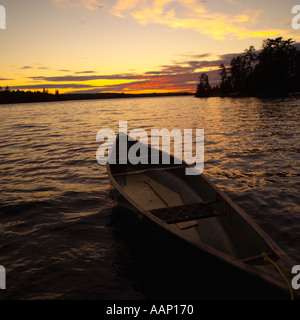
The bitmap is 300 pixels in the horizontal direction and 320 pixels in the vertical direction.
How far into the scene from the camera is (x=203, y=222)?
5594 mm

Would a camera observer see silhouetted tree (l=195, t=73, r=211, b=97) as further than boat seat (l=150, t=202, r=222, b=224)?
Yes

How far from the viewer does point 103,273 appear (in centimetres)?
493

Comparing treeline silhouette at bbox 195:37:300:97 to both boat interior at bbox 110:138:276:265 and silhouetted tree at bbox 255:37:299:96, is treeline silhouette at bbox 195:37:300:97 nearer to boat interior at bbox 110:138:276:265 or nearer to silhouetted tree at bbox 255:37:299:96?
silhouetted tree at bbox 255:37:299:96

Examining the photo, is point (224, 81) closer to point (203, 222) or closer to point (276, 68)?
point (276, 68)

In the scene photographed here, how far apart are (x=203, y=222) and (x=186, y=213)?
1.74 feet

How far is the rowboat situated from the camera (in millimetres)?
3317

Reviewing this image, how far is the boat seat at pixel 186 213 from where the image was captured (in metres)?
5.23

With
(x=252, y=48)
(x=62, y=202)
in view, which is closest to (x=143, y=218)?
(x=62, y=202)

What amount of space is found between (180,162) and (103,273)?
185 inches

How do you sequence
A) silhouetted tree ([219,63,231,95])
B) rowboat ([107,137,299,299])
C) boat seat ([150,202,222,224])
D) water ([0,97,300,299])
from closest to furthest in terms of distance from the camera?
rowboat ([107,137,299,299])
water ([0,97,300,299])
boat seat ([150,202,222,224])
silhouetted tree ([219,63,231,95])

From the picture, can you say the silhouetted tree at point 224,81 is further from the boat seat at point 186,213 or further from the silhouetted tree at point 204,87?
the boat seat at point 186,213

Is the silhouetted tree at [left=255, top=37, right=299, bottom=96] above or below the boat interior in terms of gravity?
above

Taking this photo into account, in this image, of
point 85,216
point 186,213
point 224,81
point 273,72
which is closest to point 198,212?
point 186,213

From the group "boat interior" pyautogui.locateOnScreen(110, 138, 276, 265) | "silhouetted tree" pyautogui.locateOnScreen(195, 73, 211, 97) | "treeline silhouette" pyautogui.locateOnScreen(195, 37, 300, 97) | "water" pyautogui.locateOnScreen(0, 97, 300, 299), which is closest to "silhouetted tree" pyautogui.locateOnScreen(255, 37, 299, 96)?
"treeline silhouette" pyautogui.locateOnScreen(195, 37, 300, 97)
